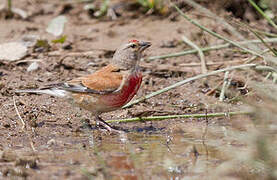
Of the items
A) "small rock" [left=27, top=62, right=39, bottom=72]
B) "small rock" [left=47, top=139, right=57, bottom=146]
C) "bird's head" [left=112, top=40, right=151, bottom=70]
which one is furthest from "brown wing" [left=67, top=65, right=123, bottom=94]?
"small rock" [left=27, top=62, right=39, bottom=72]

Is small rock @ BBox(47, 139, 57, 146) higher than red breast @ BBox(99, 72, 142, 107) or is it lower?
Result: lower

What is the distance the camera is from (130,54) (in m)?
5.73

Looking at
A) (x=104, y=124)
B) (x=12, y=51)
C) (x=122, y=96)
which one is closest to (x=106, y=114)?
(x=104, y=124)

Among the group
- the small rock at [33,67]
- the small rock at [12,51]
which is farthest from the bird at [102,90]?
the small rock at [12,51]

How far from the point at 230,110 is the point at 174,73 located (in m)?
1.57

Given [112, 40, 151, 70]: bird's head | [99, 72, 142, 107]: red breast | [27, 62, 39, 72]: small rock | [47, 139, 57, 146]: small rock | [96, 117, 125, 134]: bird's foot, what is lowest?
[96, 117, 125, 134]: bird's foot

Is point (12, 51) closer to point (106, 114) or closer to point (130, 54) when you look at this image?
point (106, 114)

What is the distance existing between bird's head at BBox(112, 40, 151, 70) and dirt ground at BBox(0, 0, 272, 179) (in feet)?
1.68

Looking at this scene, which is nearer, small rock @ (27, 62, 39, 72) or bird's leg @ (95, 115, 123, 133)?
bird's leg @ (95, 115, 123, 133)

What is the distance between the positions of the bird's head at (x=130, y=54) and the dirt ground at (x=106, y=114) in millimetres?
511

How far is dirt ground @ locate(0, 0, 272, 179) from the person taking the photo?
410 cm

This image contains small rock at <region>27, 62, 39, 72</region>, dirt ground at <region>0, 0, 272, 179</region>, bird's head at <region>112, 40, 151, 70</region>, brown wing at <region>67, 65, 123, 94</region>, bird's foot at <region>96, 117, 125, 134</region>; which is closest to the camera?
dirt ground at <region>0, 0, 272, 179</region>

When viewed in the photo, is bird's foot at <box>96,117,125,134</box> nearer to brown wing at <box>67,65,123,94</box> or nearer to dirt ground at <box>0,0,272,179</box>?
dirt ground at <box>0,0,272,179</box>

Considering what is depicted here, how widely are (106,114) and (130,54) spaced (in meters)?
0.71
